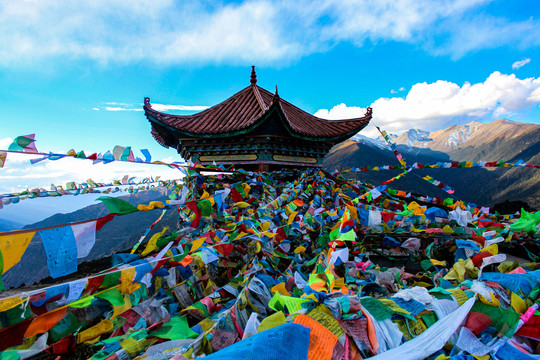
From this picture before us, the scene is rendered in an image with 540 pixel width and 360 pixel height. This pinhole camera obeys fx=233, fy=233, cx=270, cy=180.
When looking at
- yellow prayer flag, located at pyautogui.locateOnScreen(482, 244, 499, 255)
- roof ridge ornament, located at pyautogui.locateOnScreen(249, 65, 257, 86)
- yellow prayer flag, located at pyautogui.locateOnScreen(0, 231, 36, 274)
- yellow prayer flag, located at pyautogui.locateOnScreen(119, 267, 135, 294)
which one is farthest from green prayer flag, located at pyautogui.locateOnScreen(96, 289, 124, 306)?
roof ridge ornament, located at pyautogui.locateOnScreen(249, 65, 257, 86)

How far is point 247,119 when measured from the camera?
6242 mm

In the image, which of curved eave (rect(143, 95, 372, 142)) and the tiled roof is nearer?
curved eave (rect(143, 95, 372, 142))

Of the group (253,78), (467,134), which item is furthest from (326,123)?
(467,134)

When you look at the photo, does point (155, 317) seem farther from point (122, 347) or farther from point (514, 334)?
point (514, 334)

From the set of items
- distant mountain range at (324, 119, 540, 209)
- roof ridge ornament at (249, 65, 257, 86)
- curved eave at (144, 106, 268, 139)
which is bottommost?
distant mountain range at (324, 119, 540, 209)

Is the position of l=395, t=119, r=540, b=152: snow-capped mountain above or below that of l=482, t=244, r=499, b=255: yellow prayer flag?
above

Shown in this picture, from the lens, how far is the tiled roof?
5.76m

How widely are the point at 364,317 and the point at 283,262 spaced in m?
1.82

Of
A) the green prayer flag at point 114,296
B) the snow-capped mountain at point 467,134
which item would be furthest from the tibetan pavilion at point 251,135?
the snow-capped mountain at point 467,134

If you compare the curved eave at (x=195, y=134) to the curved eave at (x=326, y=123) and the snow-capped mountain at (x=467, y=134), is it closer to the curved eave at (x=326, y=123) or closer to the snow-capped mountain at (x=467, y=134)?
the curved eave at (x=326, y=123)

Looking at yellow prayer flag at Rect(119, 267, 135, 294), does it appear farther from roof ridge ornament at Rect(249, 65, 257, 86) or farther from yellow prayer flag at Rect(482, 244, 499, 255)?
roof ridge ornament at Rect(249, 65, 257, 86)

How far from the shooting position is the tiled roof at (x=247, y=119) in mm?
5762

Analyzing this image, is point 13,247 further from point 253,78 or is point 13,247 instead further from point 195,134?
point 253,78

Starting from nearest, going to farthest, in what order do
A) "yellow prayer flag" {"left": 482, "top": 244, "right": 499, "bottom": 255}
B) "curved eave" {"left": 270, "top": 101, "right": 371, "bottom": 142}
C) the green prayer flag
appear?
the green prayer flag → "yellow prayer flag" {"left": 482, "top": 244, "right": 499, "bottom": 255} → "curved eave" {"left": 270, "top": 101, "right": 371, "bottom": 142}
